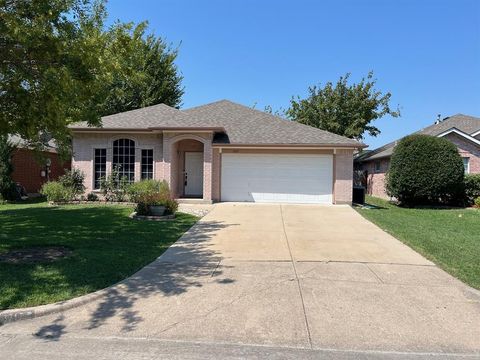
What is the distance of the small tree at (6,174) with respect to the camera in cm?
1917

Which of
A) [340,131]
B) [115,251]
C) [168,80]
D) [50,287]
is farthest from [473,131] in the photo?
[50,287]

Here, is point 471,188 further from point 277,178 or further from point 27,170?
point 27,170

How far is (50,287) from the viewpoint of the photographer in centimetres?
582

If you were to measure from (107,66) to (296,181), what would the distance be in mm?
12284

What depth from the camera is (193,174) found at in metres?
20.4

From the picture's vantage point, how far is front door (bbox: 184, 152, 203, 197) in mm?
20281

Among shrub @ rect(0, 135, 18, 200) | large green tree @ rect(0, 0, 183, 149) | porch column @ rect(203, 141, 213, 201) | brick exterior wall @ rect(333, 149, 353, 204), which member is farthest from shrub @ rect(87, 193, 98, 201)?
brick exterior wall @ rect(333, 149, 353, 204)

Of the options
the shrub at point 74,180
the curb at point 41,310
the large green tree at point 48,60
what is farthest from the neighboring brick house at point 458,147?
the curb at point 41,310

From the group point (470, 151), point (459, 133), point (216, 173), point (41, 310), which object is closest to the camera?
point (41, 310)

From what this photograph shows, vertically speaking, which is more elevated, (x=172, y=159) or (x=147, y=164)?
(x=172, y=159)

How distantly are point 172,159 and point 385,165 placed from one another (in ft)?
47.5

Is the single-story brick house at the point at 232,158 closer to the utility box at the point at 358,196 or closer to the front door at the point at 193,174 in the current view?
the front door at the point at 193,174

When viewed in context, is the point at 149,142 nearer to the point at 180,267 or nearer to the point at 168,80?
the point at 180,267

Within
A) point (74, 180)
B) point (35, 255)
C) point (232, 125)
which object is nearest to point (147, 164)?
point (74, 180)
